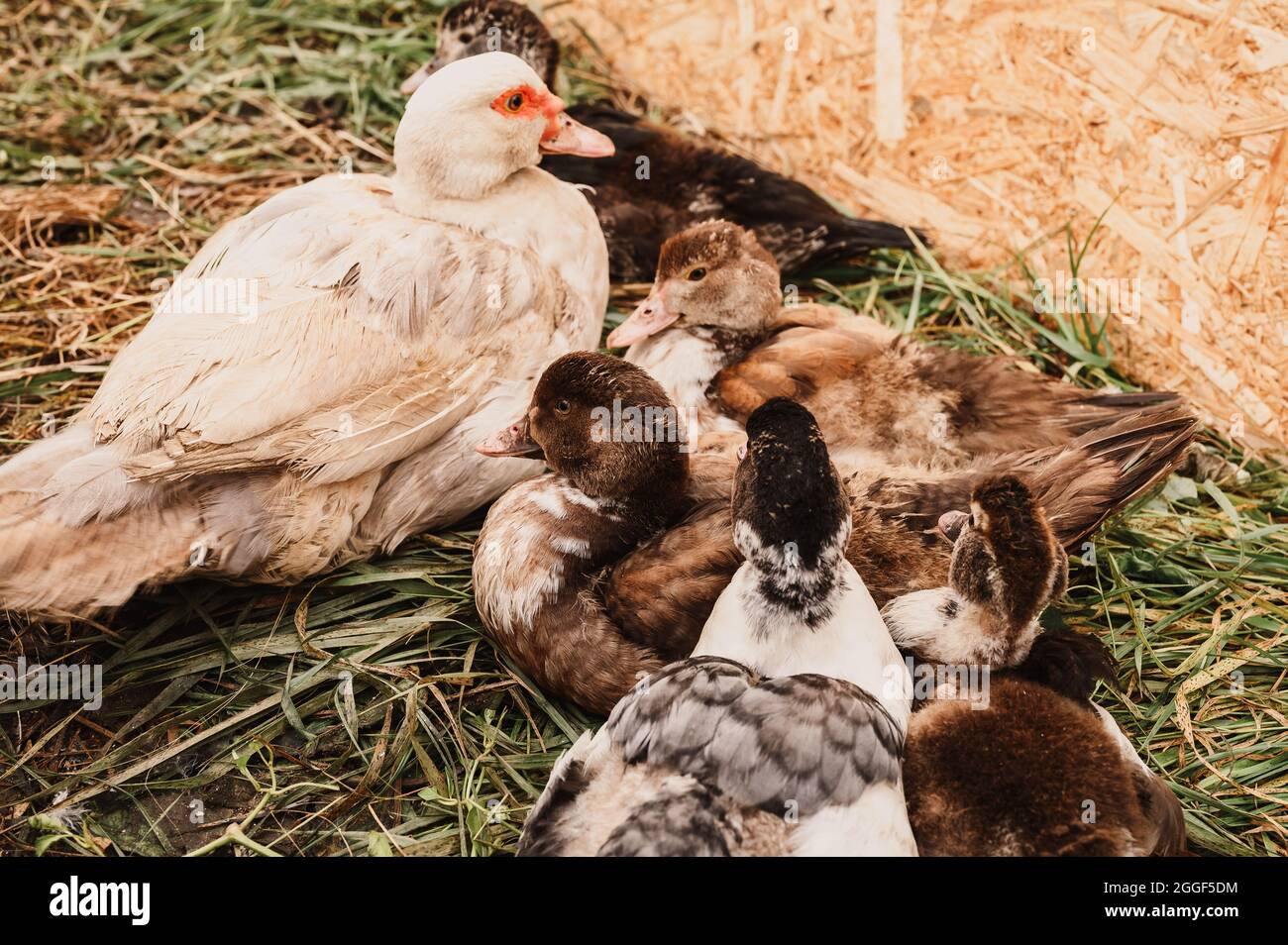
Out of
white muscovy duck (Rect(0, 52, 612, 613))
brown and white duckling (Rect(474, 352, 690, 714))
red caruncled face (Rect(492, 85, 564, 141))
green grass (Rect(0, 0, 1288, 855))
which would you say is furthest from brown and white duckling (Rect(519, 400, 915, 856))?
red caruncled face (Rect(492, 85, 564, 141))

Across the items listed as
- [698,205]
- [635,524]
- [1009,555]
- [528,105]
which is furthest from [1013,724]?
[698,205]

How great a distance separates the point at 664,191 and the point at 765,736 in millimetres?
2803

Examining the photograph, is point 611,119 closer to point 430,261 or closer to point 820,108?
point 820,108

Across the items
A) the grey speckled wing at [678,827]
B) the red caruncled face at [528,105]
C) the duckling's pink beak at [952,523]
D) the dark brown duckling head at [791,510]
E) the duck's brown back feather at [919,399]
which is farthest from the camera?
the red caruncled face at [528,105]

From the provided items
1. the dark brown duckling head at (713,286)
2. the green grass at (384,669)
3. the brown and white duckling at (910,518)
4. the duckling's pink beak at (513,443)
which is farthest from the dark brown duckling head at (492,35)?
the brown and white duckling at (910,518)

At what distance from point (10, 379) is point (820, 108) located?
132 inches

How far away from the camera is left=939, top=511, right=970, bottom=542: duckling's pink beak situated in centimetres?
318

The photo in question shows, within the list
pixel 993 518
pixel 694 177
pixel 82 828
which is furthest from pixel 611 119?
pixel 82 828

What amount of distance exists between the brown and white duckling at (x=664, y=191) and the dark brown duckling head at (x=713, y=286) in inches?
31.7

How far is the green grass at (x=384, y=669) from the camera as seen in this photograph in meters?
3.19

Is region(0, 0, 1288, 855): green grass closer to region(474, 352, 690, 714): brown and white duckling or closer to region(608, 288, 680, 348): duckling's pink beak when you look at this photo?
region(474, 352, 690, 714): brown and white duckling

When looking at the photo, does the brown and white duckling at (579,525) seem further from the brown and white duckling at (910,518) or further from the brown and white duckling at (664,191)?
the brown and white duckling at (664,191)

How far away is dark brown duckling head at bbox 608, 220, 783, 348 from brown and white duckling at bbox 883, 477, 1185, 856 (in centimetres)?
112
